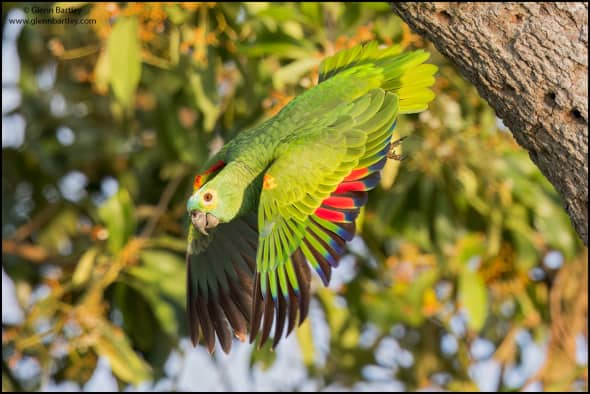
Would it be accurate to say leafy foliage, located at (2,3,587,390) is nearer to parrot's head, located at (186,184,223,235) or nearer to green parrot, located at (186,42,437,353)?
green parrot, located at (186,42,437,353)

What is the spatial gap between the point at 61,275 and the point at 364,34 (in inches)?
69.0

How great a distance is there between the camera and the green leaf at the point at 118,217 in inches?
153

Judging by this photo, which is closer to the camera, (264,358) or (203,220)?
(203,220)

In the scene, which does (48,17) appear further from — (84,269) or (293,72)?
(293,72)

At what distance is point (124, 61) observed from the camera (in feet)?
12.3

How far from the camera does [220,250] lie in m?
3.01

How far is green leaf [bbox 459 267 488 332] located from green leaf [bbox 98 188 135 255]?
135 cm

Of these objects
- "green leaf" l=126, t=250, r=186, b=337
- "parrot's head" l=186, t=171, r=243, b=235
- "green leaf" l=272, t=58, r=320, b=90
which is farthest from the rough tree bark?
"green leaf" l=126, t=250, r=186, b=337

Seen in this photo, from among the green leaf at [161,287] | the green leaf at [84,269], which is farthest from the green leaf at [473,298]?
the green leaf at [84,269]

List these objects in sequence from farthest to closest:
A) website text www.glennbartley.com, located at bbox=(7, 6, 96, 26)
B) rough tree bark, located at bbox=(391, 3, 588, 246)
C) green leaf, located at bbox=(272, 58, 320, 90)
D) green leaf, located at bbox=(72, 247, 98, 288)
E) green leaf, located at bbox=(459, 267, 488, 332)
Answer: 1. green leaf, located at bbox=(459, 267, 488, 332)
2. website text www.glennbartley.com, located at bbox=(7, 6, 96, 26)
3. green leaf, located at bbox=(72, 247, 98, 288)
4. green leaf, located at bbox=(272, 58, 320, 90)
5. rough tree bark, located at bbox=(391, 3, 588, 246)

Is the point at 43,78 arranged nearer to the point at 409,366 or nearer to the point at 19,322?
the point at 19,322

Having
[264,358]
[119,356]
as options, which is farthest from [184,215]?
[264,358]

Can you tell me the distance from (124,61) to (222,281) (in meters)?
1.14

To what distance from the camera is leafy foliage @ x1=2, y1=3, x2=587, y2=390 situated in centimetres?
384
